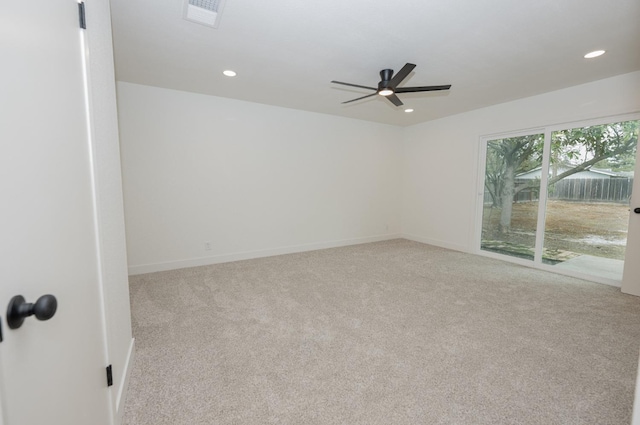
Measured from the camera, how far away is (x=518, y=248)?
169 inches

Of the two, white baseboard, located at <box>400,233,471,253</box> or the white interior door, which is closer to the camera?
the white interior door

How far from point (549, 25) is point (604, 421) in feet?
9.00

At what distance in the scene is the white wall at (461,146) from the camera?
332 cm

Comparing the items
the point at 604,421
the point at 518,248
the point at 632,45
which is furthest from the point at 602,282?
the point at 604,421

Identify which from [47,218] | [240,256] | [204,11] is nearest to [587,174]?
[204,11]

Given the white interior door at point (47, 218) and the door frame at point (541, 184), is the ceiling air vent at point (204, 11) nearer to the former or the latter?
the white interior door at point (47, 218)

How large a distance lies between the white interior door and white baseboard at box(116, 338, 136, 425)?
258 millimetres

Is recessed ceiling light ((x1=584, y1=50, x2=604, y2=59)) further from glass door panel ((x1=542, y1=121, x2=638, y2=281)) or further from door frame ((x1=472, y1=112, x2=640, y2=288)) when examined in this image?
glass door panel ((x1=542, y1=121, x2=638, y2=281))

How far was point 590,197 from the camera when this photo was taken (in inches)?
139

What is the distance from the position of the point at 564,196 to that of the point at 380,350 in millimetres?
3636

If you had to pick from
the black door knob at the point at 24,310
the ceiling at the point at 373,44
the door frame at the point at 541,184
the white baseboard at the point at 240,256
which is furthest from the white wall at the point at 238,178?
the black door knob at the point at 24,310

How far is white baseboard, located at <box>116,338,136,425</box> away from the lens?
1.37 meters

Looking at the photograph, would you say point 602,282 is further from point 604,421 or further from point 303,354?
point 303,354

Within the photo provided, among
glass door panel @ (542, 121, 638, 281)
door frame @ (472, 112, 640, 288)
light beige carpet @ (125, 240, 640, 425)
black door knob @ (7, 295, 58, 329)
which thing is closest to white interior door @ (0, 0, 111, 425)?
black door knob @ (7, 295, 58, 329)
